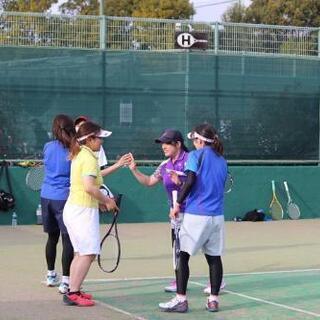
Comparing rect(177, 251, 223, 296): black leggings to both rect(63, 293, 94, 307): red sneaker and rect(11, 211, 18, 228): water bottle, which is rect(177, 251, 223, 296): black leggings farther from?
rect(11, 211, 18, 228): water bottle

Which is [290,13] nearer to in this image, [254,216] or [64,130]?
[254,216]

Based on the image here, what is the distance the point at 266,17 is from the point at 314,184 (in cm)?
3442

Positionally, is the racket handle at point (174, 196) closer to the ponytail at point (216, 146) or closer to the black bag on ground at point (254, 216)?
the ponytail at point (216, 146)

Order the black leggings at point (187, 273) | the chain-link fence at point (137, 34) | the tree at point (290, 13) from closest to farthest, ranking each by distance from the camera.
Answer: the black leggings at point (187, 273) < the chain-link fence at point (137, 34) < the tree at point (290, 13)

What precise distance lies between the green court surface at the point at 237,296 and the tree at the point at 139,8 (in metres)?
34.9

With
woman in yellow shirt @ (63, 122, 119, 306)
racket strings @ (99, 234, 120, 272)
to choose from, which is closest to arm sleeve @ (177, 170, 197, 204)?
woman in yellow shirt @ (63, 122, 119, 306)

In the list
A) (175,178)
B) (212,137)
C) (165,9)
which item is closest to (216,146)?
(212,137)

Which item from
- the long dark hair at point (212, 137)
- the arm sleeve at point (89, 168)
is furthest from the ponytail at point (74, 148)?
the long dark hair at point (212, 137)

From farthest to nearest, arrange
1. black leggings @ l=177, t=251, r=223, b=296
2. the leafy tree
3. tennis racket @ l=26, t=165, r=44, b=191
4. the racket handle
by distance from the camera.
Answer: the leafy tree
tennis racket @ l=26, t=165, r=44, b=191
the racket handle
black leggings @ l=177, t=251, r=223, b=296

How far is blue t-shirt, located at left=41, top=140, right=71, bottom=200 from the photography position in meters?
8.27

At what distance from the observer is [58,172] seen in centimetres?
828

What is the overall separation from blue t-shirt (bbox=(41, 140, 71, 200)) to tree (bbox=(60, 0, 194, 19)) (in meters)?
35.3

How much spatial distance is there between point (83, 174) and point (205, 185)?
3.76ft

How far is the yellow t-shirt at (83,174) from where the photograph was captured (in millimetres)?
7367
